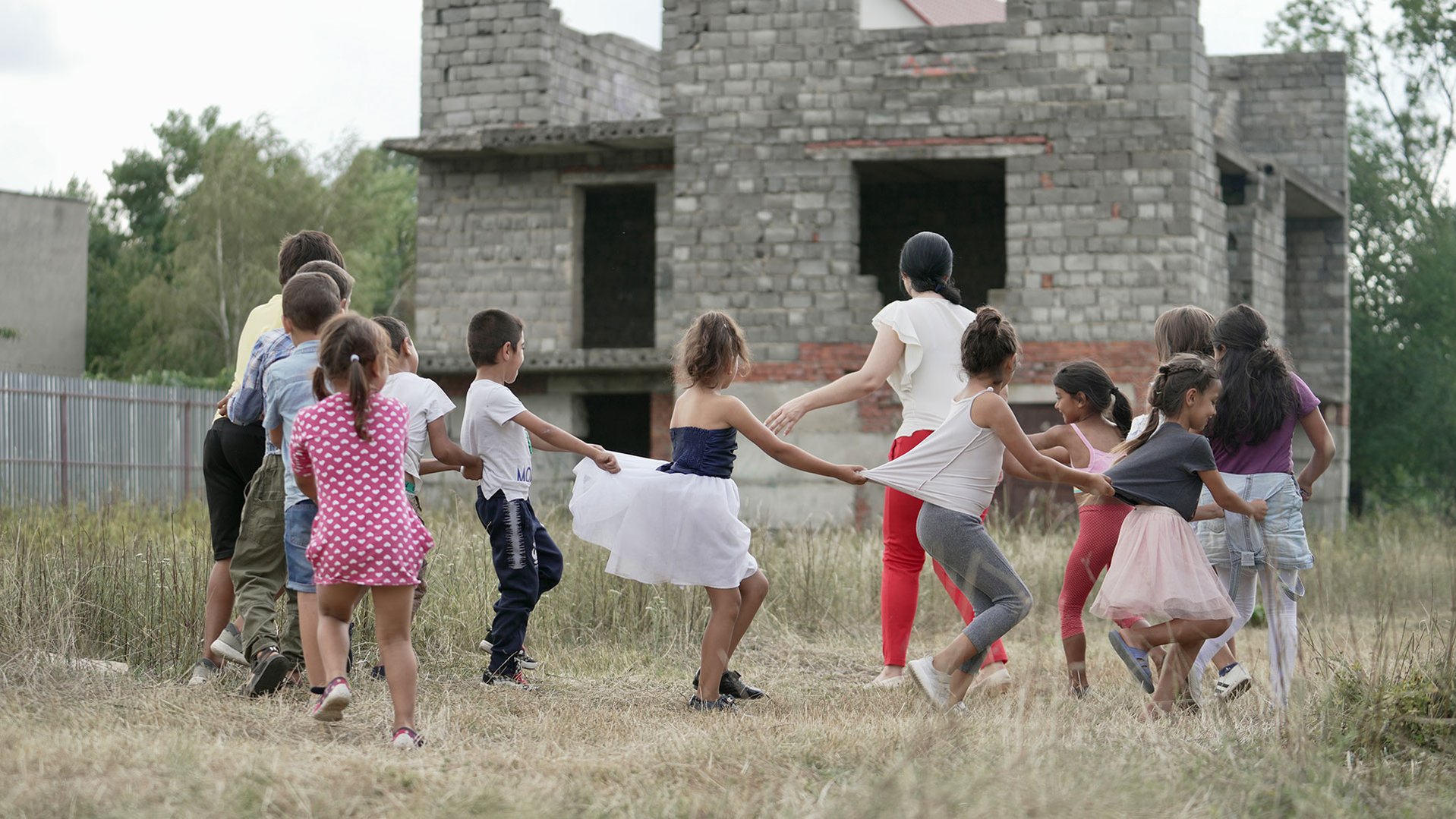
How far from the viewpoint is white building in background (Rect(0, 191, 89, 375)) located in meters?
29.9

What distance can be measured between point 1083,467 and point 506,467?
7.00ft

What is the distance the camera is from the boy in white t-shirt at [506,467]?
5793mm

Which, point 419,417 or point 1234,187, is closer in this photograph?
point 419,417

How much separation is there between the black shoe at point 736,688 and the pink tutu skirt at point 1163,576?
1.31 meters

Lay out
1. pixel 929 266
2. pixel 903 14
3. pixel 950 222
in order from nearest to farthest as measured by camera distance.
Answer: pixel 929 266
pixel 950 222
pixel 903 14

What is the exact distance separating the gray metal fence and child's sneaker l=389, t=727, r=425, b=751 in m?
10.8

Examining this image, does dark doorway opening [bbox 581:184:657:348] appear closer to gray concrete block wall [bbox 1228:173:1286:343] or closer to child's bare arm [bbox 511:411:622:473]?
gray concrete block wall [bbox 1228:173:1286:343]

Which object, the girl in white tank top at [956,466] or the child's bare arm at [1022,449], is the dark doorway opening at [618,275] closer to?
the girl in white tank top at [956,466]

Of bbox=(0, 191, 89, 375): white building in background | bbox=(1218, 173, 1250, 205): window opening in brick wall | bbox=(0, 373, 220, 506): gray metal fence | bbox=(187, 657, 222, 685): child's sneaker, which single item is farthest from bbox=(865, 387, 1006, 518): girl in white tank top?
bbox=(0, 191, 89, 375): white building in background

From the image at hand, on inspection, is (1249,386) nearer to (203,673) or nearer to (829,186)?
(203,673)

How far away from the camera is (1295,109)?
19.5m

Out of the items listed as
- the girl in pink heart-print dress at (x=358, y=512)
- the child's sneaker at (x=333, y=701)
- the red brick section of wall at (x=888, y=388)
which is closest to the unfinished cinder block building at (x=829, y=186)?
the red brick section of wall at (x=888, y=388)

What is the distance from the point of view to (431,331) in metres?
17.8

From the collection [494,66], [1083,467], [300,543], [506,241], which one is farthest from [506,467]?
[494,66]
